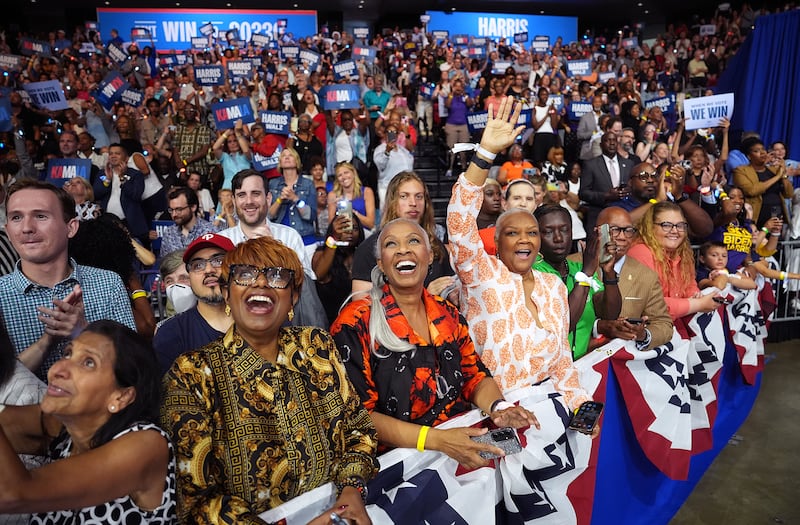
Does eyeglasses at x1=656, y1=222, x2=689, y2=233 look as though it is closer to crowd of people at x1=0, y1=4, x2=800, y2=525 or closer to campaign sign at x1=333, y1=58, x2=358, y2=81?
crowd of people at x1=0, y1=4, x2=800, y2=525

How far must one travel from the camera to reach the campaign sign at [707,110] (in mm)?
7801

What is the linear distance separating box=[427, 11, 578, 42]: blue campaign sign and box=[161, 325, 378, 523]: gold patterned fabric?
22.1 m

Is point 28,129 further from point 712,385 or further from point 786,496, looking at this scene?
point 786,496

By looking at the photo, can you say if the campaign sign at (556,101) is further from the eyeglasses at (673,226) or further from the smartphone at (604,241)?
the smartphone at (604,241)

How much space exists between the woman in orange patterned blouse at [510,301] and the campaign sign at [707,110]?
6106 millimetres

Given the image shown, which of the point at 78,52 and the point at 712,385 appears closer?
the point at 712,385

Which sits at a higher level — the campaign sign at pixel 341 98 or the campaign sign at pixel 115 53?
the campaign sign at pixel 115 53

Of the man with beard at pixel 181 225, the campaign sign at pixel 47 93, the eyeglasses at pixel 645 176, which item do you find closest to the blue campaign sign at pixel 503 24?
the campaign sign at pixel 47 93

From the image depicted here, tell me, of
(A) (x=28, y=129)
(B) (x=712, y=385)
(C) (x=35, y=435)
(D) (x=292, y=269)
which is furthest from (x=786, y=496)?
A: (A) (x=28, y=129)

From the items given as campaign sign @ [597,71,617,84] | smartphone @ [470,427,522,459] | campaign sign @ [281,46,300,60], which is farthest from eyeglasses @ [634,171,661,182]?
campaign sign @ [281,46,300,60]

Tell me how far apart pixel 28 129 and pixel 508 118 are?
8.20 m

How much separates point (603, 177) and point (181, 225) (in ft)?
14.6

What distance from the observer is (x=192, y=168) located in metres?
7.39

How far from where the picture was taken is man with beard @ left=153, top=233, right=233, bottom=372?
233 cm
